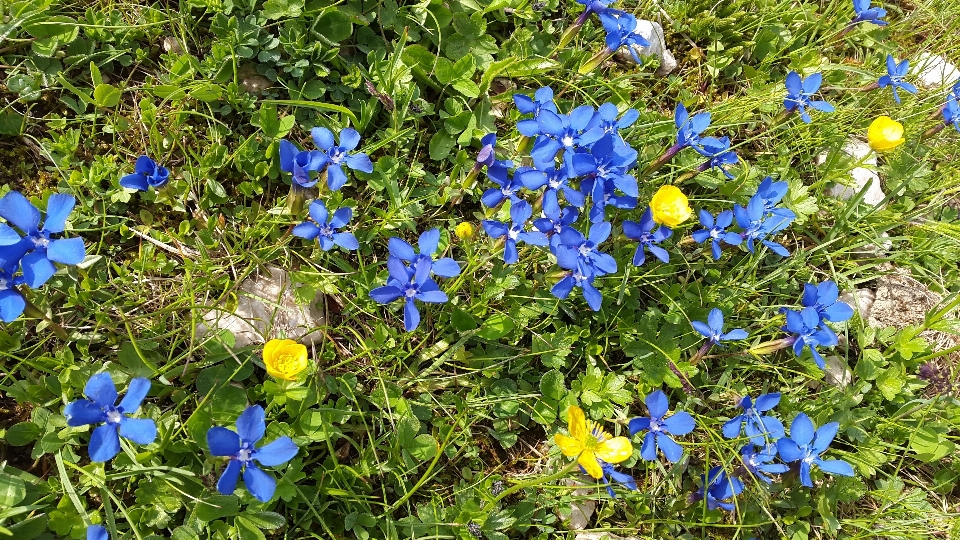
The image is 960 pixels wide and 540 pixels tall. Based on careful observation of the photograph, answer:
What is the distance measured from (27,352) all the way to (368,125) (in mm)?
1679

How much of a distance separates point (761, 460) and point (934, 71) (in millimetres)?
3055

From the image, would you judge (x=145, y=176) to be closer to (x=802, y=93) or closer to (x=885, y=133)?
(x=802, y=93)

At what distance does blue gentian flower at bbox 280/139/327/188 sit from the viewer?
2502 mm

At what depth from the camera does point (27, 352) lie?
2.47 m

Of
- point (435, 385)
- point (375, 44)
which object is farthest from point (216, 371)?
point (375, 44)

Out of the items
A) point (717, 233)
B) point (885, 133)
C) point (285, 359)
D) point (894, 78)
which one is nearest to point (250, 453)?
point (285, 359)

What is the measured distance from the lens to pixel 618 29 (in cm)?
311

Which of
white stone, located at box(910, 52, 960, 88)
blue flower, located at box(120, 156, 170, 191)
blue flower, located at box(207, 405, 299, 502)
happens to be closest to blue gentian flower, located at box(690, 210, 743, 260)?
blue flower, located at box(207, 405, 299, 502)

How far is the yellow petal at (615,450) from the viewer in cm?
226

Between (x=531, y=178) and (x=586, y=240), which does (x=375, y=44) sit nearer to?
(x=531, y=178)

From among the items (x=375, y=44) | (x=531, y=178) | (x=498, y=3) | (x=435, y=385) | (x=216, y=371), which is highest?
(x=498, y=3)

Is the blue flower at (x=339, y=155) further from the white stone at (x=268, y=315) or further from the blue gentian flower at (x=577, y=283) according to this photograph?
the blue gentian flower at (x=577, y=283)

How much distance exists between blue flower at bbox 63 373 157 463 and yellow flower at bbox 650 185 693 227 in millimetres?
2047

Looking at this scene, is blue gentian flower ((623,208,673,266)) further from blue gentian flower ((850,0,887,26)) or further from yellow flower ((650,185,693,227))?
blue gentian flower ((850,0,887,26))
